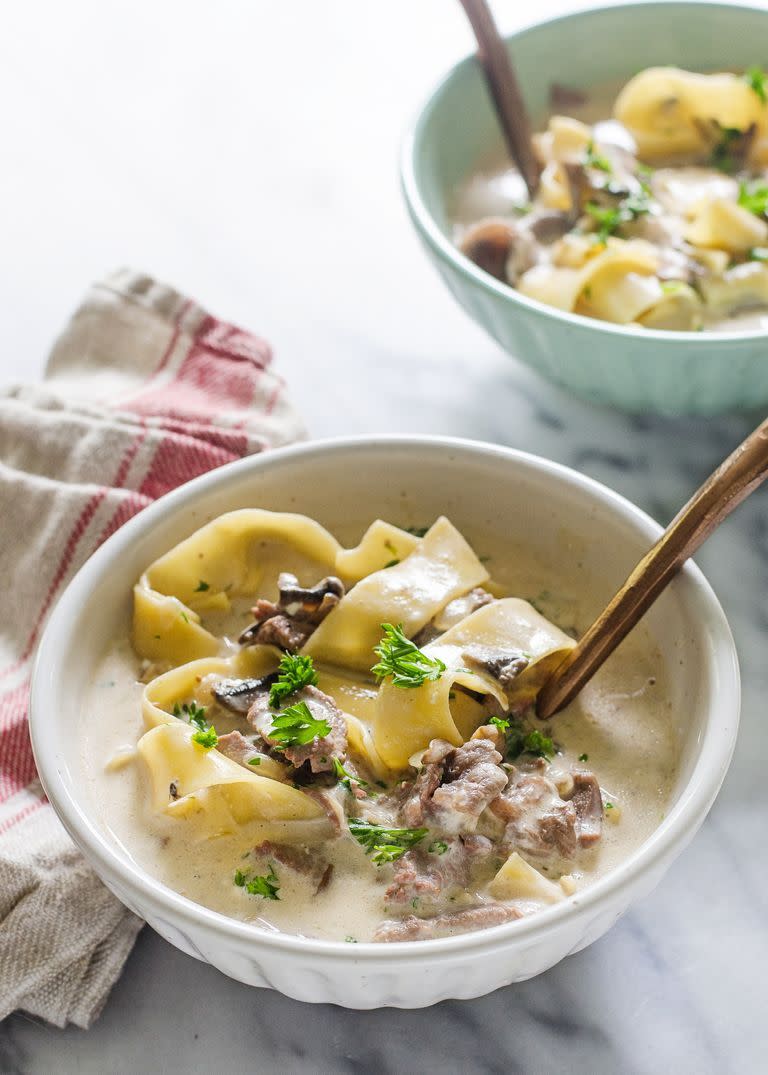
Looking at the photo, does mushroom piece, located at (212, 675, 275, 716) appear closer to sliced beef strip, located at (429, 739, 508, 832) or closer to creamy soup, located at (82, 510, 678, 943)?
creamy soup, located at (82, 510, 678, 943)

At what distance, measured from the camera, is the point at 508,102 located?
133 inches

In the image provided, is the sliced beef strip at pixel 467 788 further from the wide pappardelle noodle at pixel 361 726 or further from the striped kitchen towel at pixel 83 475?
the striped kitchen towel at pixel 83 475

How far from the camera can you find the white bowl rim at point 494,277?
259cm

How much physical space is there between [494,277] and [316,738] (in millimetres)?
1454

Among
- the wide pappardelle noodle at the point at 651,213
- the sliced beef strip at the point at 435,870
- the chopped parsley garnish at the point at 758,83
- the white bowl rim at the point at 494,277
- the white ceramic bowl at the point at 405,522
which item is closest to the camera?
the white ceramic bowl at the point at 405,522

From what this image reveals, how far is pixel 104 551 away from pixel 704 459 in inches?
51.9

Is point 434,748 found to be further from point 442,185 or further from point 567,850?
point 442,185

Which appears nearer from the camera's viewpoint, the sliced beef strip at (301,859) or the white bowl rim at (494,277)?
the sliced beef strip at (301,859)

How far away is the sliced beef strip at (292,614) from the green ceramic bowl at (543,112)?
78 centimetres

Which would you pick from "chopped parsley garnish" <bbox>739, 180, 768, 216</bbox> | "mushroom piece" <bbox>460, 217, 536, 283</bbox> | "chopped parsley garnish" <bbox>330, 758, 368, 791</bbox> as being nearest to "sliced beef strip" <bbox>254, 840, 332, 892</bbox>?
"chopped parsley garnish" <bbox>330, 758, 368, 791</bbox>

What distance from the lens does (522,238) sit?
3098 millimetres

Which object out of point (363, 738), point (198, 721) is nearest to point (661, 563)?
point (363, 738)

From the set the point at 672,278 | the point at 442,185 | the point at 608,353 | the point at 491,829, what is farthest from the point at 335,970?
the point at 442,185

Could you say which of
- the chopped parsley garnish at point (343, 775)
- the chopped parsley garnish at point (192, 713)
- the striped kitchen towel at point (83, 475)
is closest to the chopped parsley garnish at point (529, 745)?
the chopped parsley garnish at point (343, 775)
